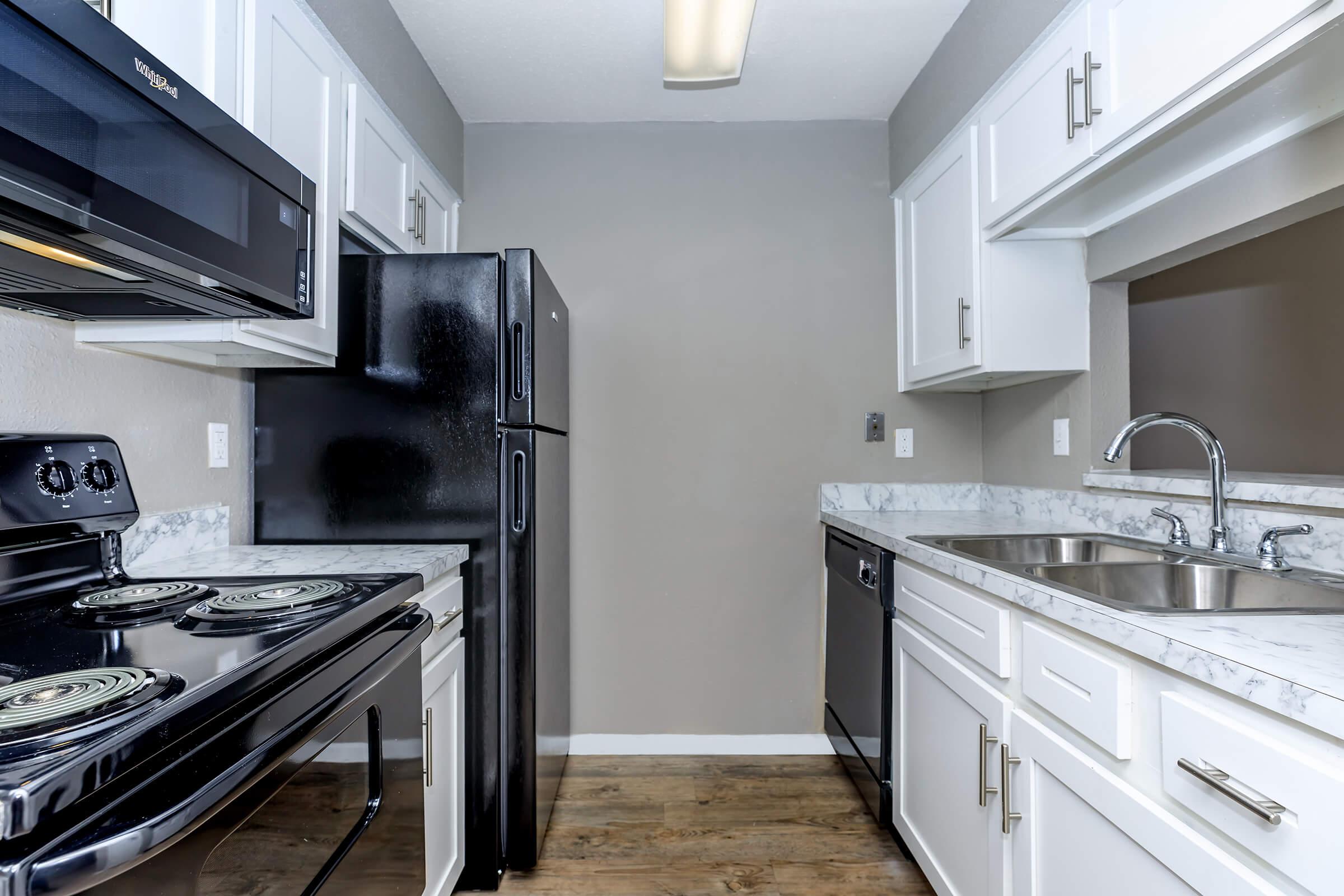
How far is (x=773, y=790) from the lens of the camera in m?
2.32

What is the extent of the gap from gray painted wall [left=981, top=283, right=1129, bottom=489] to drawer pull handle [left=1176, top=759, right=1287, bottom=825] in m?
1.32

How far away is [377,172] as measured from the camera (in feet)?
6.28

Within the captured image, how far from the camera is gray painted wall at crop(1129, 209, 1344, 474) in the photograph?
212cm

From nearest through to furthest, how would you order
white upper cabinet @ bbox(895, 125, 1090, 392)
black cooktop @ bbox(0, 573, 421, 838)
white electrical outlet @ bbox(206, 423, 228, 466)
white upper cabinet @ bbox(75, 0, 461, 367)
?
black cooktop @ bbox(0, 573, 421, 838) < white upper cabinet @ bbox(75, 0, 461, 367) < white electrical outlet @ bbox(206, 423, 228, 466) < white upper cabinet @ bbox(895, 125, 1090, 392)

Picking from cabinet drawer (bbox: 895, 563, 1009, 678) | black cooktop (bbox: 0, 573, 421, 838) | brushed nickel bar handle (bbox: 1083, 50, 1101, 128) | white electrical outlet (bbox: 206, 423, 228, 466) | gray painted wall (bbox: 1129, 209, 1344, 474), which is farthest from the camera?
gray painted wall (bbox: 1129, 209, 1344, 474)

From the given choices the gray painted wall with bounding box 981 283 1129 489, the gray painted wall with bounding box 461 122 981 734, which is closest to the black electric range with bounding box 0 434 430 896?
the gray painted wall with bounding box 461 122 981 734

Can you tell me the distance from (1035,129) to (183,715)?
6.45 feet

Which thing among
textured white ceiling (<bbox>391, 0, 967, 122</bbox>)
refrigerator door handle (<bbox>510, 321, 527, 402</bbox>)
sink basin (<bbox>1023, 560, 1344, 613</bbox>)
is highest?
textured white ceiling (<bbox>391, 0, 967, 122</bbox>)

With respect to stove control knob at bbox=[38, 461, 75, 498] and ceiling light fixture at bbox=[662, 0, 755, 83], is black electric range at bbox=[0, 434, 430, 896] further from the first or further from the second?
ceiling light fixture at bbox=[662, 0, 755, 83]

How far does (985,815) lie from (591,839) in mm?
1146

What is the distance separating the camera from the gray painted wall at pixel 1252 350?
6.97 feet

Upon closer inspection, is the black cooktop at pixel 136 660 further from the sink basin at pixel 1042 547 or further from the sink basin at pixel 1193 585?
the sink basin at pixel 1042 547

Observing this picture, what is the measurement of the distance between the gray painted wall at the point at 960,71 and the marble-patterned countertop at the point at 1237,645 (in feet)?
4.40

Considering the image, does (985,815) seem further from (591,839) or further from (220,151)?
(220,151)
